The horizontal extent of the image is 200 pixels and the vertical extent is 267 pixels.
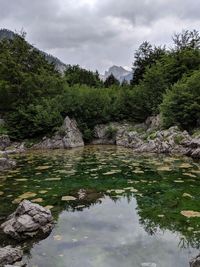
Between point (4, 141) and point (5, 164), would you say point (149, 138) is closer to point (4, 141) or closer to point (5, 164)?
point (5, 164)

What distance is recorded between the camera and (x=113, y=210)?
1060cm

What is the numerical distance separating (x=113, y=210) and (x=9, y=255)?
4.53 meters

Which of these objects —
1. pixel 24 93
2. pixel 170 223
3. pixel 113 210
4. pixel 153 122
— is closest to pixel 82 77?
pixel 24 93

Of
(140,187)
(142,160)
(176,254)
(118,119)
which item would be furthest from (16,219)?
(118,119)

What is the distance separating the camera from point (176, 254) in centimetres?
721

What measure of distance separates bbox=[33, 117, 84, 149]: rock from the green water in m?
12.7

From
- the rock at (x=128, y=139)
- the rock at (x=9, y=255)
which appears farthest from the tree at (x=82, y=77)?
the rock at (x=9, y=255)

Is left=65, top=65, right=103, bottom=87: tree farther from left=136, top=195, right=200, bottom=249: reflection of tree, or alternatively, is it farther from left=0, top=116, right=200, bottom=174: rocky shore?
left=136, top=195, right=200, bottom=249: reflection of tree

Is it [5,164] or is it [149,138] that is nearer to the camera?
[5,164]

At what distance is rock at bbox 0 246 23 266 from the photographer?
21.6 ft

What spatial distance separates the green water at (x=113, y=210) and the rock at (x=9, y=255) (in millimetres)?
330

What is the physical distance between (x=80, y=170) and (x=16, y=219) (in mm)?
9168

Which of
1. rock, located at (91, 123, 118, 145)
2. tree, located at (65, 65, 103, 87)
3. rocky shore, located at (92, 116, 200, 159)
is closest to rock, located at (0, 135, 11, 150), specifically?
rock, located at (91, 123, 118, 145)

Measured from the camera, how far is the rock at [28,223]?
8.30m
